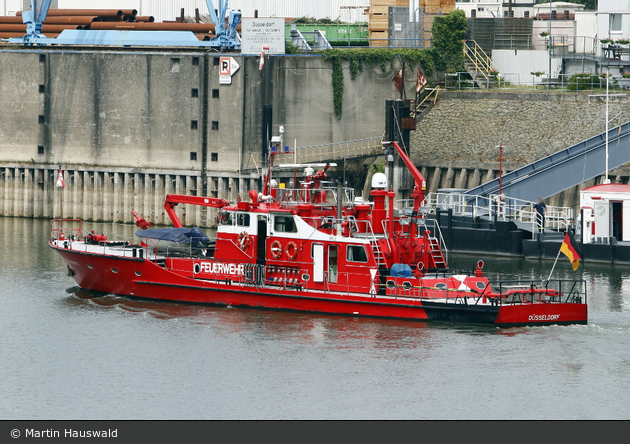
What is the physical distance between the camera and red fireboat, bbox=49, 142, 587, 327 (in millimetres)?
34188

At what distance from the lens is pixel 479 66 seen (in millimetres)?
65875

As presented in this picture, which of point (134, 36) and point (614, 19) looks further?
point (614, 19)

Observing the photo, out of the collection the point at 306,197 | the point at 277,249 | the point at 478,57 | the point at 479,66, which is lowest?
the point at 277,249

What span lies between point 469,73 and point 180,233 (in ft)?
94.1

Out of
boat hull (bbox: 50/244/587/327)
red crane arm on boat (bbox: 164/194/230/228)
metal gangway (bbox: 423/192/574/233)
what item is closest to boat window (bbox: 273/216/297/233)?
boat hull (bbox: 50/244/587/327)

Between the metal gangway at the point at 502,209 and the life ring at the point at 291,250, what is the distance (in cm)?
1398

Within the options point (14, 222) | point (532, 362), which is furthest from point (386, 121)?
point (532, 362)

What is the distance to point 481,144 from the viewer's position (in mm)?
57469

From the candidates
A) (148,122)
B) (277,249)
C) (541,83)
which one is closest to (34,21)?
(148,122)

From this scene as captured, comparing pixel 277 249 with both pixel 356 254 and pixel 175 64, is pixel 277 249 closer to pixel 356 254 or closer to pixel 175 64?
pixel 356 254

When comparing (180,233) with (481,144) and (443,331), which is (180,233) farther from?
(481,144)

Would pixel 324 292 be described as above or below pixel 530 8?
below

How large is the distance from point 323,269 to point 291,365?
18.3ft

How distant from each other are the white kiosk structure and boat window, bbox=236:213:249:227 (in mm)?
16752
